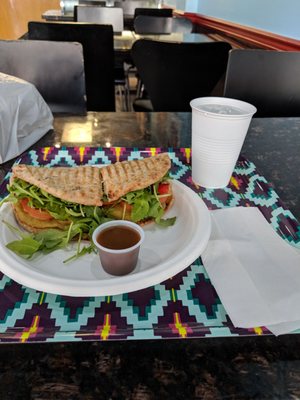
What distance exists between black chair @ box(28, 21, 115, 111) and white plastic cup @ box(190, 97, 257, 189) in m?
1.75

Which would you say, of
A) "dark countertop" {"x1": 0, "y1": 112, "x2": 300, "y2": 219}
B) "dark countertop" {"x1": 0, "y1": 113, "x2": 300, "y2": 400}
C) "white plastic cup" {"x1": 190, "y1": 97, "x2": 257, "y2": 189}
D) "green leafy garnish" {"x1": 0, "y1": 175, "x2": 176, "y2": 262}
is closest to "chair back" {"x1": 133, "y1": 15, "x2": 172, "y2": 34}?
"dark countertop" {"x1": 0, "y1": 112, "x2": 300, "y2": 219}

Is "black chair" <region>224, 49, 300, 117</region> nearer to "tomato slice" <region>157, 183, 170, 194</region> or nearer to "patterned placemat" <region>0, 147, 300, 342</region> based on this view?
"tomato slice" <region>157, 183, 170, 194</region>

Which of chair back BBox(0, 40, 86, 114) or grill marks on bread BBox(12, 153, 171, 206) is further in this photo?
chair back BBox(0, 40, 86, 114)

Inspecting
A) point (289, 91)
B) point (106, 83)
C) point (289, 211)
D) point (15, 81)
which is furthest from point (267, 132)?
point (106, 83)

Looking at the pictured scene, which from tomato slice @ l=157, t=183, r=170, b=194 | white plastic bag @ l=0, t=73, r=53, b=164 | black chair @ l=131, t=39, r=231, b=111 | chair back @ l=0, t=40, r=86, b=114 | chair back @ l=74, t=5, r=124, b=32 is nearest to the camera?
tomato slice @ l=157, t=183, r=170, b=194

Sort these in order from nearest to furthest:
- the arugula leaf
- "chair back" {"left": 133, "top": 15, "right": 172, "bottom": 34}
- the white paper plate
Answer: the white paper plate
the arugula leaf
"chair back" {"left": 133, "top": 15, "right": 172, "bottom": 34}

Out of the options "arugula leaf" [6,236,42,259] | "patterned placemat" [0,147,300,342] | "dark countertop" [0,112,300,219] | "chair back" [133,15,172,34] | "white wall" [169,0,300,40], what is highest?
"white wall" [169,0,300,40]

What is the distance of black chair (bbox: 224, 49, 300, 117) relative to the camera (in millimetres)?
1876

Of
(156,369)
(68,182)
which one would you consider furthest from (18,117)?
(156,369)

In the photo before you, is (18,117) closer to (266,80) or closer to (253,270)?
(253,270)

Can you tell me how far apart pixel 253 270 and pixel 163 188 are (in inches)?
15.5

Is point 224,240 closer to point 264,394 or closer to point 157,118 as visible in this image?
point 264,394

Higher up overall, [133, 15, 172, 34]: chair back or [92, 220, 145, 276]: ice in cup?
[133, 15, 172, 34]: chair back

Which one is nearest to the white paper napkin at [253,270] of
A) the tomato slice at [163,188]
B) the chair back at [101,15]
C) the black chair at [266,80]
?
the tomato slice at [163,188]
